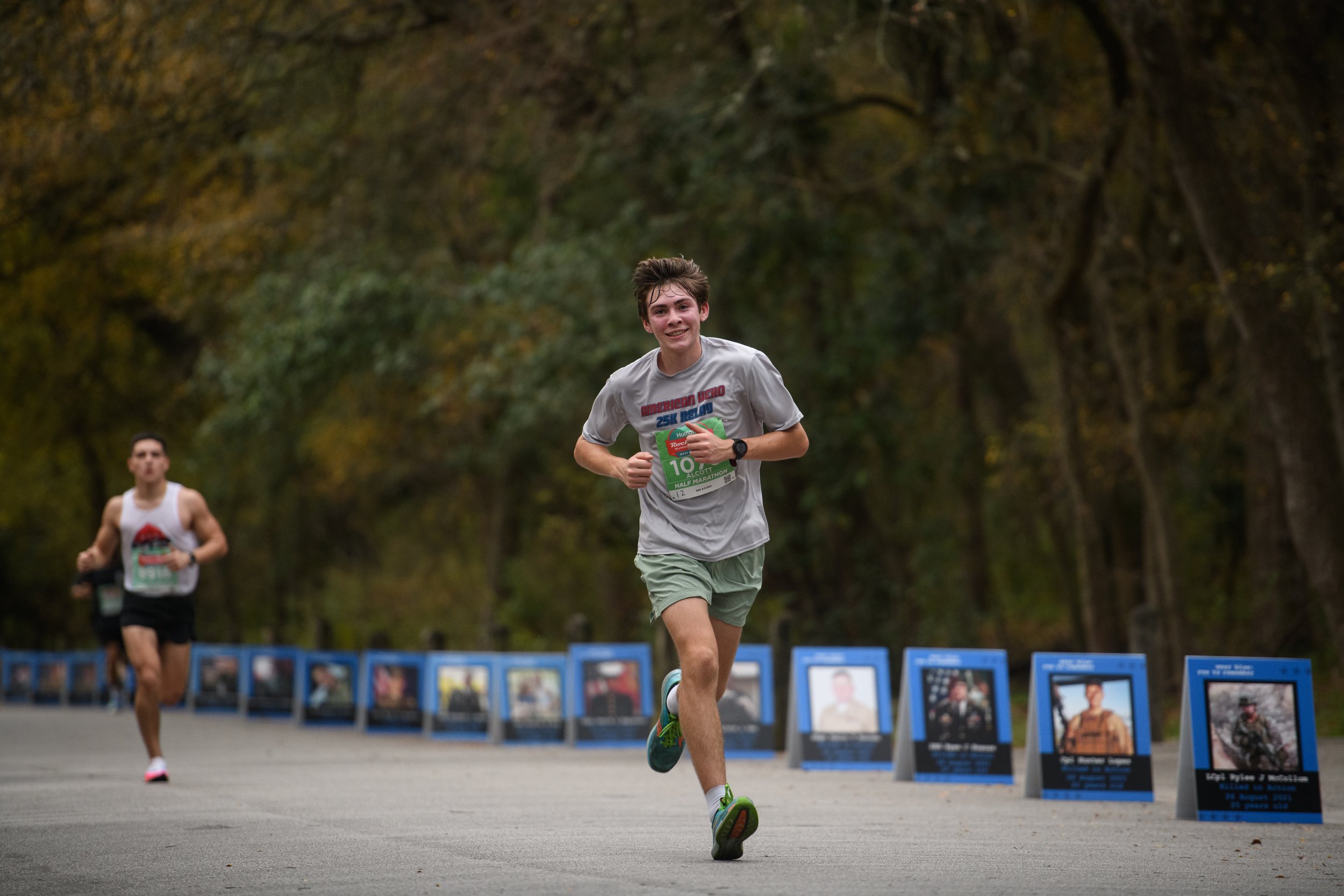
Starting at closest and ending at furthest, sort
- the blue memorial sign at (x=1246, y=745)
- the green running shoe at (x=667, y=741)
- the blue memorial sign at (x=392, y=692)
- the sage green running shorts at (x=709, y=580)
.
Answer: the sage green running shorts at (x=709, y=580) < the green running shoe at (x=667, y=741) < the blue memorial sign at (x=1246, y=745) < the blue memorial sign at (x=392, y=692)

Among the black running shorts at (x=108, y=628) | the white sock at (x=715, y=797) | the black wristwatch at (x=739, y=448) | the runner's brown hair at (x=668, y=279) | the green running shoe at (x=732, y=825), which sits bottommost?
the green running shoe at (x=732, y=825)

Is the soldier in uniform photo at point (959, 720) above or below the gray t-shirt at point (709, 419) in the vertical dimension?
below

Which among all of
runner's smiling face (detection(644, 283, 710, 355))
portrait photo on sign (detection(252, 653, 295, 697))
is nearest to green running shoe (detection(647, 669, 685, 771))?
runner's smiling face (detection(644, 283, 710, 355))

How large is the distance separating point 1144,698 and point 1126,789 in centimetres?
54

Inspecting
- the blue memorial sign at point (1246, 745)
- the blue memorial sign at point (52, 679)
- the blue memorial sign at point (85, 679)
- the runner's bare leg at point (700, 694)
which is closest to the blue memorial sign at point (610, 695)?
the blue memorial sign at point (1246, 745)

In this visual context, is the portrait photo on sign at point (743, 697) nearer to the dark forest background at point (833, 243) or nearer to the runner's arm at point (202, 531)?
the dark forest background at point (833, 243)

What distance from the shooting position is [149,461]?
34.1 feet

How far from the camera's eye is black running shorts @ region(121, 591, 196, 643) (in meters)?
10.2

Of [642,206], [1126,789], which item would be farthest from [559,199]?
[1126,789]

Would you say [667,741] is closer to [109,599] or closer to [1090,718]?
[1090,718]

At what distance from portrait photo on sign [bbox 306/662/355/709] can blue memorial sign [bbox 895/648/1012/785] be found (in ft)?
29.3

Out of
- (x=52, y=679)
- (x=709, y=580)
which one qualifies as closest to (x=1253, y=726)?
(x=709, y=580)

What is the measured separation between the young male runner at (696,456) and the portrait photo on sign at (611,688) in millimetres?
7796

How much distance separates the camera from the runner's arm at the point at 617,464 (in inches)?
246
